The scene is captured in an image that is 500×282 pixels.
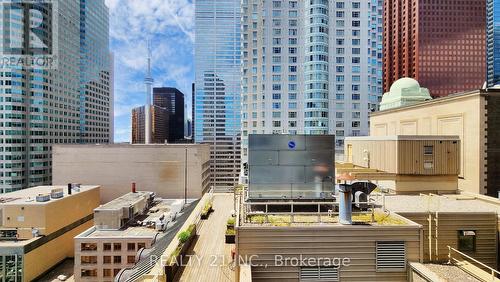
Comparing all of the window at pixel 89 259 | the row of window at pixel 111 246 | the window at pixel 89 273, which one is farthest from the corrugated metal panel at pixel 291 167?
the window at pixel 89 273

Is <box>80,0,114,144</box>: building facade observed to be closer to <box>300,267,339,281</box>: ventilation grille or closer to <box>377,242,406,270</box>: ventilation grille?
<box>300,267,339,281</box>: ventilation grille

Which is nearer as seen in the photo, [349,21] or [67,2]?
[349,21]

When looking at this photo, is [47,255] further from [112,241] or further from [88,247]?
[112,241]

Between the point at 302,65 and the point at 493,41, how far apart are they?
160250mm

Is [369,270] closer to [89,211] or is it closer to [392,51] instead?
[89,211]

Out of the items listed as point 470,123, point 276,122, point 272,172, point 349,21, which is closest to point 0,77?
point 276,122

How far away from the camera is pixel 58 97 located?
11312 cm

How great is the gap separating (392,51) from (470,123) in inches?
5969

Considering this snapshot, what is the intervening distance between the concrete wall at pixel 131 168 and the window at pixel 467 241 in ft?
196

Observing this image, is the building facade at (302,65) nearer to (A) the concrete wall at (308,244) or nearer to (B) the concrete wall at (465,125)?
(B) the concrete wall at (465,125)

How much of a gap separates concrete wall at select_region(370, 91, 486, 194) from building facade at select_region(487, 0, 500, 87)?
177m

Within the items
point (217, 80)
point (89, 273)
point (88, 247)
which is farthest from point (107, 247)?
point (217, 80)

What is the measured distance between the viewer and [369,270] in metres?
11.5

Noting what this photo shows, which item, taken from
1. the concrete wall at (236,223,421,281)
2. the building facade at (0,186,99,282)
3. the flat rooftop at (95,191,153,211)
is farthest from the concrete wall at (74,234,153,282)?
the concrete wall at (236,223,421,281)
